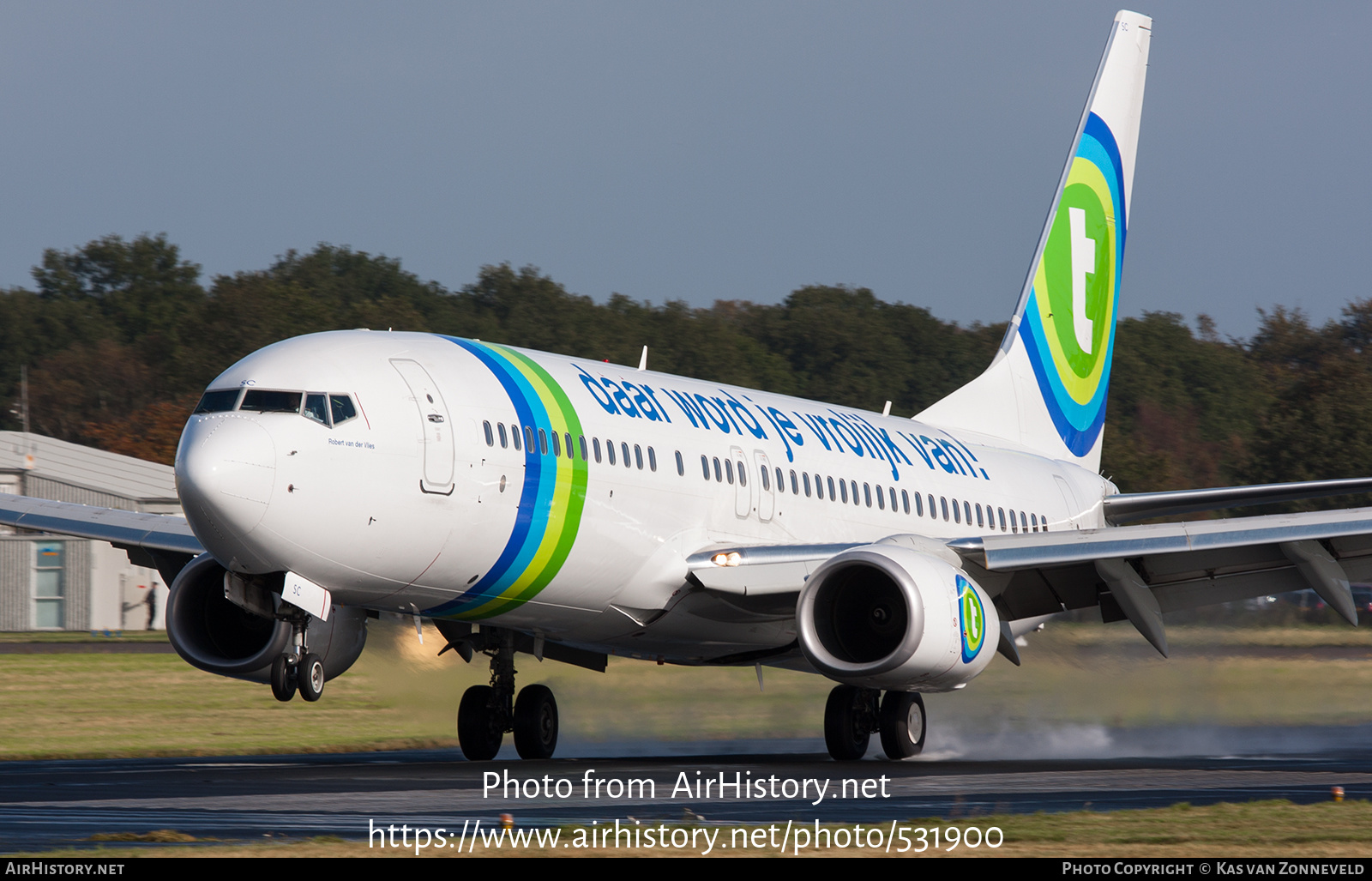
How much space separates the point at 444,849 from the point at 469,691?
9.53 metres

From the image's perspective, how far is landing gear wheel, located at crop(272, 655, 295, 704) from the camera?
48.8 feet

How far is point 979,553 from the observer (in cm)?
1780

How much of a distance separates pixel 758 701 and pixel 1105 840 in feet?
42.5

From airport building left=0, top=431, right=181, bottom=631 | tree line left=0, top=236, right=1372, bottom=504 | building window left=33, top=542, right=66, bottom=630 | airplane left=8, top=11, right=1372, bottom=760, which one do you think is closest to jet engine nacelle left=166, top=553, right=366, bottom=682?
airplane left=8, top=11, right=1372, bottom=760

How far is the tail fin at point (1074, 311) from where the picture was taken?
2588 cm

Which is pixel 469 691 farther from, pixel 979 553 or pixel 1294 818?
pixel 1294 818

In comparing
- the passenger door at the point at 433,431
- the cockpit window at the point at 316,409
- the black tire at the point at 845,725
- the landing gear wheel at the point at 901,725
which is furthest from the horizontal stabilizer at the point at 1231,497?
the cockpit window at the point at 316,409

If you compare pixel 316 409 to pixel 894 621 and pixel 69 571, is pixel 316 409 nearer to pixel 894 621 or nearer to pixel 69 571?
pixel 894 621

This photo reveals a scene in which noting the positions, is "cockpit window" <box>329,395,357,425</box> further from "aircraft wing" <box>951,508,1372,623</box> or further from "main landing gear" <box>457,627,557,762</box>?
"aircraft wing" <box>951,508,1372,623</box>

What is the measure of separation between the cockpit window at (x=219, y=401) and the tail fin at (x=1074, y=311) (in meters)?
12.6

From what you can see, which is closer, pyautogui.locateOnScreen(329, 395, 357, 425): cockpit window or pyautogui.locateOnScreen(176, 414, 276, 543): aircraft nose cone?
pyautogui.locateOnScreen(176, 414, 276, 543): aircraft nose cone

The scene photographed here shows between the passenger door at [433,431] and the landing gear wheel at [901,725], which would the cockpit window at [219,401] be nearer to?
the passenger door at [433,431]

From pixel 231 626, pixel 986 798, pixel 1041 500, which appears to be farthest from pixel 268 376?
pixel 1041 500

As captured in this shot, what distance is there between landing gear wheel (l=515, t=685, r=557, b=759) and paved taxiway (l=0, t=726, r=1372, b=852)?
1.33ft
